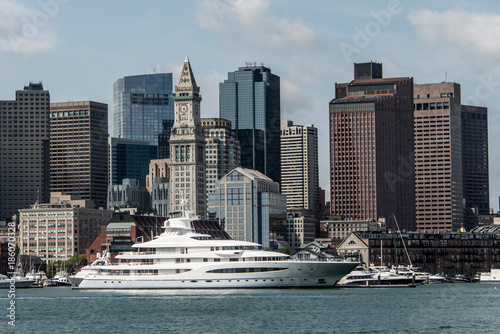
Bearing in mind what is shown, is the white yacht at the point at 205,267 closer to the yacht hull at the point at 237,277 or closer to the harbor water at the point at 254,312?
the yacht hull at the point at 237,277

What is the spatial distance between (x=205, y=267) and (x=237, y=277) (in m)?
5.67

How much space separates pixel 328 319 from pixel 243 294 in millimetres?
38933

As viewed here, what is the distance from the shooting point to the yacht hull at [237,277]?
173 metres

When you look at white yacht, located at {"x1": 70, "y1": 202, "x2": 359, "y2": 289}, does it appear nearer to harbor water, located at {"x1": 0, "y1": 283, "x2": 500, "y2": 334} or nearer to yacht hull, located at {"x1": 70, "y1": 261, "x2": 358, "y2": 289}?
yacht hull, located at {"x1": 70, "y1": 261, "x2": 358, "y2": 289}

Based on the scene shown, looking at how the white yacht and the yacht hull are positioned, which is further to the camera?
the white yacht

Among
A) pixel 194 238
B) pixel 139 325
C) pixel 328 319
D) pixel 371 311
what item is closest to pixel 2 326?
pixel 139 325

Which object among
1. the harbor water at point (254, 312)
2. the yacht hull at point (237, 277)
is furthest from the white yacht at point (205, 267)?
the harbor water at point (254, 312)

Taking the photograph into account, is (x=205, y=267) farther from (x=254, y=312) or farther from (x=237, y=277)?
(x=254, y=312)

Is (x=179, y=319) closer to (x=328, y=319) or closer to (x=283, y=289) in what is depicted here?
(x=328, y=319)

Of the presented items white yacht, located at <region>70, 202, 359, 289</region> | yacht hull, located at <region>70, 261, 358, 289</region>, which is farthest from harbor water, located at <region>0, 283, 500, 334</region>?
white yacht, located at <region>70, 202, 359, 289</region>

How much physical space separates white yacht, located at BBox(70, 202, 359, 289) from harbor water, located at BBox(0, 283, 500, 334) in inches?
102

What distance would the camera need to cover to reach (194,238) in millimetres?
182000

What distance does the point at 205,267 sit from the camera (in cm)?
17338

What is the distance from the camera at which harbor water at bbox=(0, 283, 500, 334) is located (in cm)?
11719
